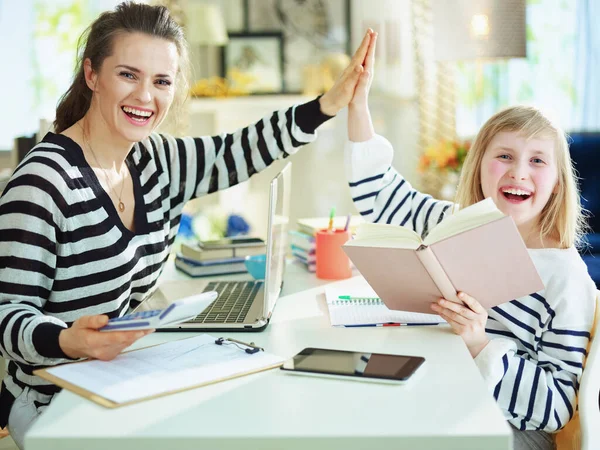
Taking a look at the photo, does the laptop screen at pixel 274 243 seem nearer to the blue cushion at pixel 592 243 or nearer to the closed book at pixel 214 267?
the closed book at pixel 214 267

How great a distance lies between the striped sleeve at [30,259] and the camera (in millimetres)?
1185

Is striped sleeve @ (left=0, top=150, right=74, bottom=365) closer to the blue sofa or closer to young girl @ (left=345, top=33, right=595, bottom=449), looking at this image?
young girl @ (left=345, top=33, right=595, bottom=449)

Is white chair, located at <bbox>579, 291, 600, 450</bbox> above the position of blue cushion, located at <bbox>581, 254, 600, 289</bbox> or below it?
above

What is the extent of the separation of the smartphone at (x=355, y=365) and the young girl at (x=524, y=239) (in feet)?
0.65

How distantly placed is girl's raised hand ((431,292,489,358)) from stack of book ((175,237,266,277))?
28.8 inches

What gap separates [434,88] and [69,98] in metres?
3.40

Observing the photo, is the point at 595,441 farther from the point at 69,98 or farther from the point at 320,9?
the point at 320,9

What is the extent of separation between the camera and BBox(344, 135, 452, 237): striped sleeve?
68.7 inches

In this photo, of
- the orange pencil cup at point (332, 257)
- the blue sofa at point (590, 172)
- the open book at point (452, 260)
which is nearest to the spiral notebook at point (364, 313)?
the open book at point (452, 260)

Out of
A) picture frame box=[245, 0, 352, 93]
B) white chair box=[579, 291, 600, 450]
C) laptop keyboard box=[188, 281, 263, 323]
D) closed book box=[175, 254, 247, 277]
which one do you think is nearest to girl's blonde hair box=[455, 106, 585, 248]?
white chair box=[579, 291, 600, 450]

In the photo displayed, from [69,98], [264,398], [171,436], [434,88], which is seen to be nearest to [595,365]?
[264,398]

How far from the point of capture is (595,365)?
4.10ft

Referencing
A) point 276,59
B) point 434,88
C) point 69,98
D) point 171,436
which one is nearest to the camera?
point 171,436

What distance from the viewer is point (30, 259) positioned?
1300 mm
